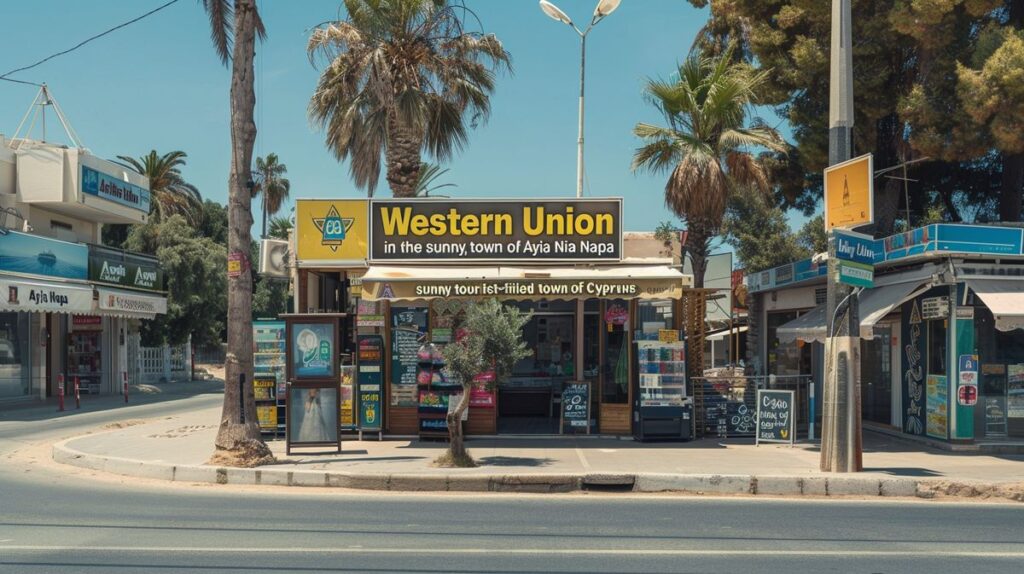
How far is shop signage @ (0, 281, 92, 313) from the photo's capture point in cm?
2291

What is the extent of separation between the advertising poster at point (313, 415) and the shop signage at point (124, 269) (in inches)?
726

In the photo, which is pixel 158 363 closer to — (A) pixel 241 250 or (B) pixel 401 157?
(B) pixel 401 157

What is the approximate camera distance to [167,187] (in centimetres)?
4509

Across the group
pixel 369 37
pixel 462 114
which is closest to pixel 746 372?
pixel 462 114

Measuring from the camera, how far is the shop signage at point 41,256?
78.6 ft

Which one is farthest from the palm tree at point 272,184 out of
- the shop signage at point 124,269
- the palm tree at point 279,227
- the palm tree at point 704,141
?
the palm tree at point 704,141

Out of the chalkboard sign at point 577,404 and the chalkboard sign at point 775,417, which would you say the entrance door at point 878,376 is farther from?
the chalkboard sign at point 577,404

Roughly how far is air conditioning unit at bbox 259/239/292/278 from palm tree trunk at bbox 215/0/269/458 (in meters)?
2.79

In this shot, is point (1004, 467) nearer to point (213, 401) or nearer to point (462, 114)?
point (462, 114)

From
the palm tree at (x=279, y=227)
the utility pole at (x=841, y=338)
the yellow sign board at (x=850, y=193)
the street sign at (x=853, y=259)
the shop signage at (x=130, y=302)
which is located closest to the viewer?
the yellow sign board at (x=850, y=193)

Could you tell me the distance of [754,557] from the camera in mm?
7344

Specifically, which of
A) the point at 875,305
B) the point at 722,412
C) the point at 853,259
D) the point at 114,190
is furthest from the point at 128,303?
the point at 853,259

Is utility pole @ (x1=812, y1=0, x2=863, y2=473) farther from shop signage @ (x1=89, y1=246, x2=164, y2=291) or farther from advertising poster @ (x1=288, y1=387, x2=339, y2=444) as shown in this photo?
shop signage @ (x1=89, y1=246, x2=164, y2=291)

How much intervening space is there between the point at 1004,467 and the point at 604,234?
24.0 ft
